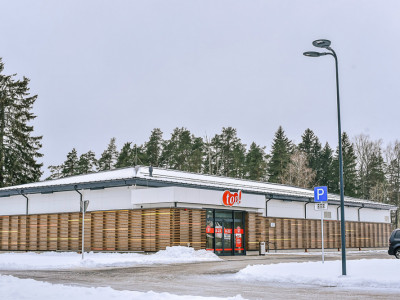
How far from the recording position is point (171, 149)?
83812 millimetres

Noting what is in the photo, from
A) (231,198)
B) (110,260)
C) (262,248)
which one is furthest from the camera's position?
(262,248)

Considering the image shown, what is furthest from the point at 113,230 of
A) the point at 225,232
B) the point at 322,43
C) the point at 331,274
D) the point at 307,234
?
the point at 322,43

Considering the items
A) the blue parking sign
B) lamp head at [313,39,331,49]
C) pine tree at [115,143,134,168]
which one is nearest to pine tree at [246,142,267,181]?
pine tree at [115,143,134,168]

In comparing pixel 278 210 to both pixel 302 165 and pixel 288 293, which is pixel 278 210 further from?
pixel 302 165

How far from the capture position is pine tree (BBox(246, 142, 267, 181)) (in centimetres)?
8538

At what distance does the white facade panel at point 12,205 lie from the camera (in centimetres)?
3947

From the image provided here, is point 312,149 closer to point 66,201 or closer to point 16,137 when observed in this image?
point 16,137

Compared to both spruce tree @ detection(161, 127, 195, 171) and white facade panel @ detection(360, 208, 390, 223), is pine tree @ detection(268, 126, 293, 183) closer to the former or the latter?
spruce tree @ detection(161, 127, 195, 171)

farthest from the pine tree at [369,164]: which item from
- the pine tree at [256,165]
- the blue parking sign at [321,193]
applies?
the blue parking sign at [321,193]

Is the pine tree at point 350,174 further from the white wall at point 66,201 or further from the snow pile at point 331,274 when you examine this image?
the snow pile at point 331,274

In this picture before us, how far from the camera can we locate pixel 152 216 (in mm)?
31406

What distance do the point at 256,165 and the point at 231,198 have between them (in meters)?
52.0

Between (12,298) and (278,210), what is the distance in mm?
32423

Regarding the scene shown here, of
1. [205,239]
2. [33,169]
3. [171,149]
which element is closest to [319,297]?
[205,239]
